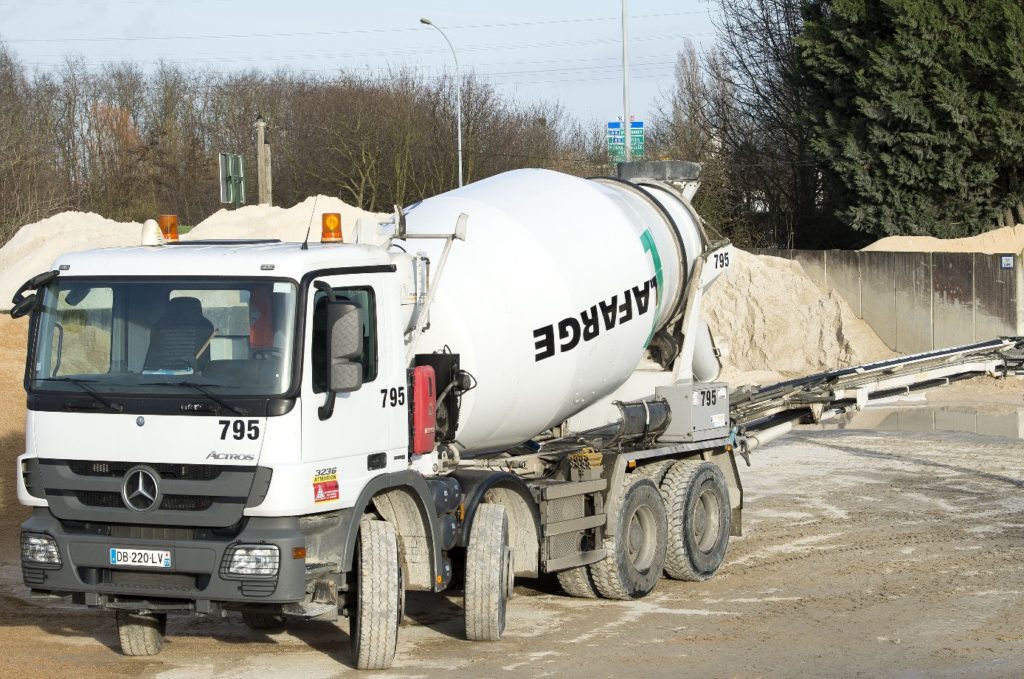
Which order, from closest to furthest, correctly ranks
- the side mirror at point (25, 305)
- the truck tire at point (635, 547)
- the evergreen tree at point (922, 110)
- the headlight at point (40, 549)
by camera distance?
1. the headlight at point (40, 549)
2. the side mirror at point (25, 305)
3. the truck tire at point (635, 547)
4. the evergreen tree at point (922, 110)

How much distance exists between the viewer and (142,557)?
8312mm

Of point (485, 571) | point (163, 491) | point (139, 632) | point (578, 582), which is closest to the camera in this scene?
point (163, 491)

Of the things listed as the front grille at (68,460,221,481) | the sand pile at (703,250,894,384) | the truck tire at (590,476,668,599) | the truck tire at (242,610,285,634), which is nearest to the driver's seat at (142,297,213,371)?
the front grille at (68,460,221,481)

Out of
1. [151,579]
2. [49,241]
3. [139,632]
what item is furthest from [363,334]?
[49,241]

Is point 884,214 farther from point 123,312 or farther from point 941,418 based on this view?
point 123,312

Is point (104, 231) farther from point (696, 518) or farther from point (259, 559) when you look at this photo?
point (259, 559)

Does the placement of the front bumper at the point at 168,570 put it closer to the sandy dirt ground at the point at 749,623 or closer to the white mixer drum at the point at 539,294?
the sandy dirt ground at the point at 749,623

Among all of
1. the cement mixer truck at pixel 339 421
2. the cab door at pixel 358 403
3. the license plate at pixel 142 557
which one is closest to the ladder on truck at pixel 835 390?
the cement mixer truck at pixel 339 421

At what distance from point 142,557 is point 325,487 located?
1.15 m

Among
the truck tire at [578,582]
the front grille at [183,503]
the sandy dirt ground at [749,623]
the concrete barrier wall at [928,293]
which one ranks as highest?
the concrete barrier wall at [928,293]

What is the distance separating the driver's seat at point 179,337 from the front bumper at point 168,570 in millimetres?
991

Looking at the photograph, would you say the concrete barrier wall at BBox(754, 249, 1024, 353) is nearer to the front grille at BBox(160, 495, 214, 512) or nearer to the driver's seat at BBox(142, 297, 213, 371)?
the driver's seat at BBox(142, 297, 213, 371)

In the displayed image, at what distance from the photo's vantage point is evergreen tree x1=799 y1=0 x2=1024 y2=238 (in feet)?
108

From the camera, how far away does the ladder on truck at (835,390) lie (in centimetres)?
1440
